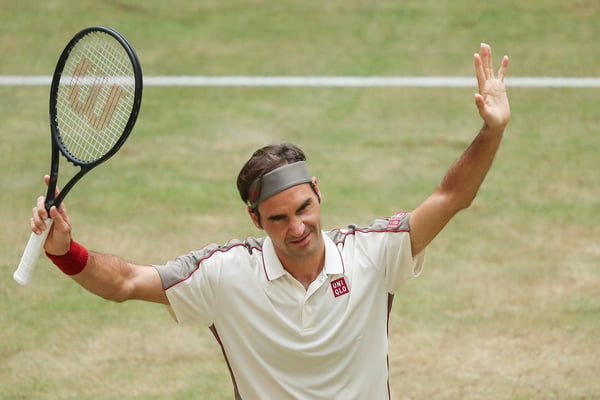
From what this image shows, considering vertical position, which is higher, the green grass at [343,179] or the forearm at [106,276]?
the forearm at [106,276]

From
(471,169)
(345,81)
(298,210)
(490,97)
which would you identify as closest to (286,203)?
(298,210)

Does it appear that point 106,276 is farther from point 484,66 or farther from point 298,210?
A: point 484,66

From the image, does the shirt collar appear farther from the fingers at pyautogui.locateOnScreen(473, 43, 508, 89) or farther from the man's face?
the fingers at pyautogui.locateOnScreen(473, 43, 508, 89)

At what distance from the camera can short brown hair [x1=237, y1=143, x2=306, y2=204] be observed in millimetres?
4891

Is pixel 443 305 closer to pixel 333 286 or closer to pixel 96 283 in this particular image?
pixel 333 286

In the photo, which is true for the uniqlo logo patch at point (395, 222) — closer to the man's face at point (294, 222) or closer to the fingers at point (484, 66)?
the man's face at point (294, 222)

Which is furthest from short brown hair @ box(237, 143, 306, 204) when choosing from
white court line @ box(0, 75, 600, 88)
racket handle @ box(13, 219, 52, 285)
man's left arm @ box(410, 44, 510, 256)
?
white court line @ box(0, 75, 600, 88)

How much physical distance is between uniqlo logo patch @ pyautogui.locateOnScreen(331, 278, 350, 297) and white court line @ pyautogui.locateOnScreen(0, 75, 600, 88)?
291 inches

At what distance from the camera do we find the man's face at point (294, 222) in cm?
480

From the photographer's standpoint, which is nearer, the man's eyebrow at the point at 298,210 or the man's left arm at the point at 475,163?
the man's left arm at the point at 475,163

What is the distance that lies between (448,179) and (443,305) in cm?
375

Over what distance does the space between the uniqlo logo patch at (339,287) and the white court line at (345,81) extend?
7.40 m

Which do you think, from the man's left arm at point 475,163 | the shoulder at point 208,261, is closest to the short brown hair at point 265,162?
the shoulder at point 208,261

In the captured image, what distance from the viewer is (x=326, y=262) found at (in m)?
4.92
